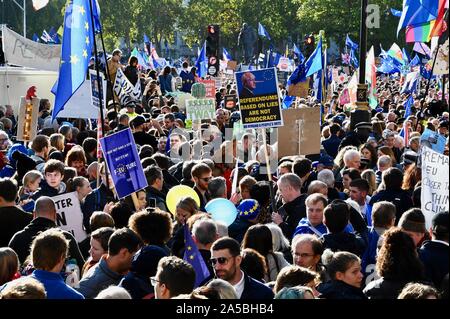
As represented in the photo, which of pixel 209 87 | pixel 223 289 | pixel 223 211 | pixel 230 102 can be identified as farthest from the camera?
pixel 209 87

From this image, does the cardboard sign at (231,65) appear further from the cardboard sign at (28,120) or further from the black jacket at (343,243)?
the black jacket at (343,243)

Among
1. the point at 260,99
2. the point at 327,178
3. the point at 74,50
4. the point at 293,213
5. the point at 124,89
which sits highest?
the point at 74,50

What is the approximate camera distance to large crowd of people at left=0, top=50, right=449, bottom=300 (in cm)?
614

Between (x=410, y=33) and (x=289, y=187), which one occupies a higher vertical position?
(x=410, y=33)

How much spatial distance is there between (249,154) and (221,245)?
22.7ft

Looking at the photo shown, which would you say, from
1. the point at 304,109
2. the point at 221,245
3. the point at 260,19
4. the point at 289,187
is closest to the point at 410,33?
the point at 304,109

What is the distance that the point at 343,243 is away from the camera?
7629 millimetres

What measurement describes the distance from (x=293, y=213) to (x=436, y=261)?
8.04 ft

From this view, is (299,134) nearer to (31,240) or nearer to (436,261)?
(31,240)

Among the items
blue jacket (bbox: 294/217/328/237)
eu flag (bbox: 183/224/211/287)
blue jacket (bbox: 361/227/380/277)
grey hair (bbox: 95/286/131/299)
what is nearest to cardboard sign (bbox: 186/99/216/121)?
blue jacket (bbox: 294/217/328/237)

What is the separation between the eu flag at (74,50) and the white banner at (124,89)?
534cm

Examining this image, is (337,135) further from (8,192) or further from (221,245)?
(221,245)

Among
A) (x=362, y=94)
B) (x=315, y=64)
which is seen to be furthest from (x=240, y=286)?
(x=315, y=64)
